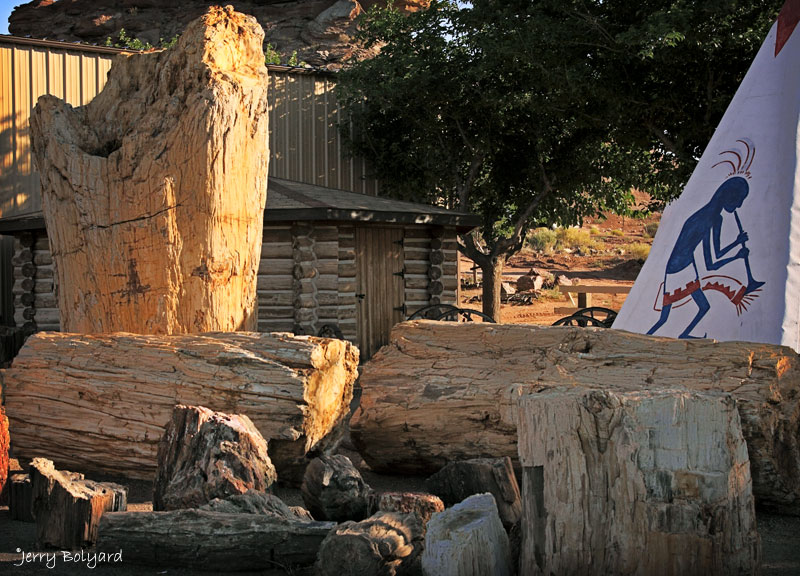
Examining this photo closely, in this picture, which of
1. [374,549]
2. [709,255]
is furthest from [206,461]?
[709,255]

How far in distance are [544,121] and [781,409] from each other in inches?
568

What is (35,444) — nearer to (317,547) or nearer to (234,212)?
(234,212)

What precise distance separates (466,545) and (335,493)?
1193 mm

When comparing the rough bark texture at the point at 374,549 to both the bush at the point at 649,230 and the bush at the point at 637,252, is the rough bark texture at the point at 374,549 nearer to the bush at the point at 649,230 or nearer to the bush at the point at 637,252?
the bush at the point at 637,252

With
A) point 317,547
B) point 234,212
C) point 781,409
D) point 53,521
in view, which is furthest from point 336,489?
point 781,409

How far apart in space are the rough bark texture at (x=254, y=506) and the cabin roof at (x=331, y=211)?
27.4 feet

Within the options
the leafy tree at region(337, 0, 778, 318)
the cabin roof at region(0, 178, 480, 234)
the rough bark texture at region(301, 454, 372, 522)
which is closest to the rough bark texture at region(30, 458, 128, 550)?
the rough bark texture at region(301, 454, 372, 522)

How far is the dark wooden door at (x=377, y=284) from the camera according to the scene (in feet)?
45.8

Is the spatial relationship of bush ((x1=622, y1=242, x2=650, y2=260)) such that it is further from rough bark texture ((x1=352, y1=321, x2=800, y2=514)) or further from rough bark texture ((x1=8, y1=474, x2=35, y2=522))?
rough bark texture ((x1=8, y1=474, x2=35, y2=522))

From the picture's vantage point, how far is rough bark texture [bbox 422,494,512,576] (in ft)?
11.3

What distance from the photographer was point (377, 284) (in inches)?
557

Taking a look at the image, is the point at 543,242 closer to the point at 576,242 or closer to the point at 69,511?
the point at 576,242

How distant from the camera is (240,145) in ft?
17.0

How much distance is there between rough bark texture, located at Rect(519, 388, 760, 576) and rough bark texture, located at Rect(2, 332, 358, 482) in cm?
207
